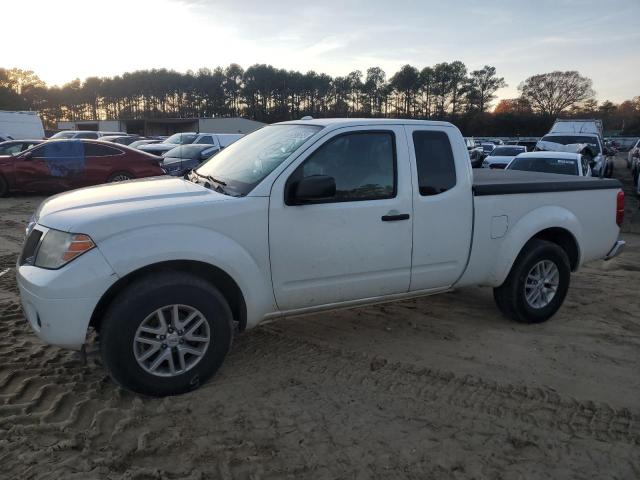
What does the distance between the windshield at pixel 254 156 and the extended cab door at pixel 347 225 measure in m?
0.20

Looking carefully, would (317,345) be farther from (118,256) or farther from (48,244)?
(48,244)

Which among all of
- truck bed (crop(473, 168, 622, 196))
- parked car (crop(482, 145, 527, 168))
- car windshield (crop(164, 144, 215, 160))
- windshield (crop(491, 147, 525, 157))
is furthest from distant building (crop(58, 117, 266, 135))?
truck bed (crop(473, 168, 622, 196))

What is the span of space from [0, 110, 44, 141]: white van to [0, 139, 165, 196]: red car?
1502 centimetres

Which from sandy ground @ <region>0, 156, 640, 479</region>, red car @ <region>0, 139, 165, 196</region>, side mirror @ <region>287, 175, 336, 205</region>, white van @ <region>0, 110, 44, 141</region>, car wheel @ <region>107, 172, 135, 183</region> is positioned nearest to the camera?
sandy ground @ <region>0, 156, 640, 479</region>

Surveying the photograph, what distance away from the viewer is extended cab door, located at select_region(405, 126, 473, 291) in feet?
13.8

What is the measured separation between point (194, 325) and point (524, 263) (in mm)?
3109

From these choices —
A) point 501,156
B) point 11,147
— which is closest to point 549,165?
point 501,156

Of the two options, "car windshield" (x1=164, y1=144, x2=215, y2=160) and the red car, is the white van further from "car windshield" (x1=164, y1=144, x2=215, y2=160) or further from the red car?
the red car

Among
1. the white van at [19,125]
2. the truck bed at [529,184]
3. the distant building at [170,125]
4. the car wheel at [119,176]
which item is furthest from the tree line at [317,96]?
the truck bed at [529,184]

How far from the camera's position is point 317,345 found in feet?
14.3

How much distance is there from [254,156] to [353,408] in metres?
2.10

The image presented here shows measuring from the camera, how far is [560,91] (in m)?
88.3

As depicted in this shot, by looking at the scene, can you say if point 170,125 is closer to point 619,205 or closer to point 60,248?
point 619,205

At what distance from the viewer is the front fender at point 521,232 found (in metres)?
4.67
